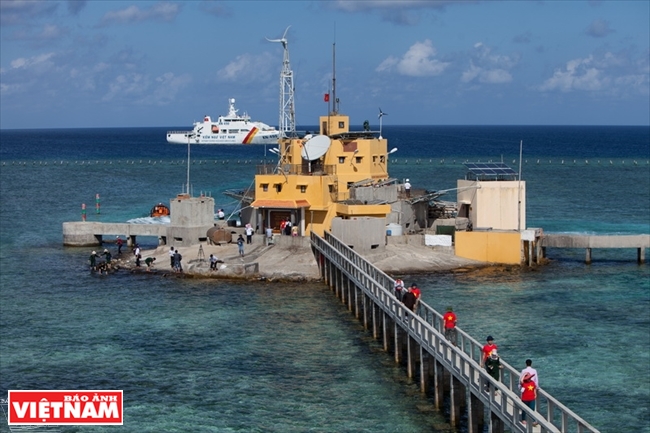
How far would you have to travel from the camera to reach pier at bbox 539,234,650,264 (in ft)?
191

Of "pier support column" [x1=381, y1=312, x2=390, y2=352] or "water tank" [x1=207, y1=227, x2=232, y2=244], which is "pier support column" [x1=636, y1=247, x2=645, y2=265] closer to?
"water tank" [x1=207, y1=227, x2=232, y2=244]

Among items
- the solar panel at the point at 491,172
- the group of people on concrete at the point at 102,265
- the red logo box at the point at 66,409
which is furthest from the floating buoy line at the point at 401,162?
the red logo box at the point at 66,409

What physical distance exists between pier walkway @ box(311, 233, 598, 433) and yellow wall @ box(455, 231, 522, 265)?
9880 millimetres

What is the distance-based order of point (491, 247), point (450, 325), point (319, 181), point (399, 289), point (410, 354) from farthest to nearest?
1. point (319, 181)
2. point (491, 247)
3. point (399, 289)
4. point (410, 354)
5. point (450, 325)

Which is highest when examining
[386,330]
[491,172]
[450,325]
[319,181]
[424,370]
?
[491,172]

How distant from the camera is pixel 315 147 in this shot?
60.7m

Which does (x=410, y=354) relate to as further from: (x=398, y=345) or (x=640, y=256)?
(x=640, y=256)

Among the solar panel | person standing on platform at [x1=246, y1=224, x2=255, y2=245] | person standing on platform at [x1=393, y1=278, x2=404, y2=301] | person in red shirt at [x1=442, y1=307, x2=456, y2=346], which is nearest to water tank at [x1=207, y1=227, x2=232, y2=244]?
person standing on platform at [x1=246, y1=224, x2=255, y2=245]

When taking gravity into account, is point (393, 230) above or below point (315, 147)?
below

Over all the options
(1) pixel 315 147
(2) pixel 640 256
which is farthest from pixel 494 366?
(1) pixel 315 147

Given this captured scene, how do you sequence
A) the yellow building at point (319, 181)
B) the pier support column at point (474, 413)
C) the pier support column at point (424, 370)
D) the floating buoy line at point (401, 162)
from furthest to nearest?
1. the floating buoy line at point (401, 162)
2. the yellow building at point (319, 181)
3. the pier support column at point (424, 370)
4. the pier support column at point (474, 413)

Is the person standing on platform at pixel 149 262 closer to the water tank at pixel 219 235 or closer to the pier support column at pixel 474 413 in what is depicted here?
the water tank at pixel 219 235

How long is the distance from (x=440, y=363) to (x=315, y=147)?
102 feet

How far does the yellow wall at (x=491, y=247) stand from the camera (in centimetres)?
5634
